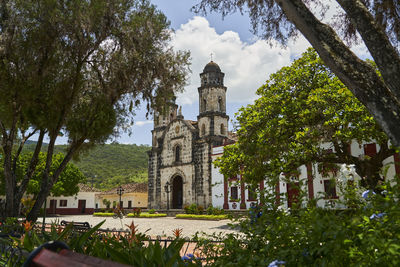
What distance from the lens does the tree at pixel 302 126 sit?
1205 cm

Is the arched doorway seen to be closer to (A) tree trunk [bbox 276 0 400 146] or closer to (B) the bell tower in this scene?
(B) the bell tower

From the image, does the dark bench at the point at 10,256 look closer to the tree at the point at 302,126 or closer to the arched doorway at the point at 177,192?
the tree at the point at 302,126

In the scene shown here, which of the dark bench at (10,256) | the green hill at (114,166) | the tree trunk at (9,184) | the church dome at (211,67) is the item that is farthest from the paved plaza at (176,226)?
the green hill at (114,166)

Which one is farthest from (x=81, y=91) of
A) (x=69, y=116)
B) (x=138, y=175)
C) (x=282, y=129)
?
(x=138, y=175)

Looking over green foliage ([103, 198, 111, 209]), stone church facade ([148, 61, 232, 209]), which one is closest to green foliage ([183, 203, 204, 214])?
stone church facade ([148, 61, 232, 209])

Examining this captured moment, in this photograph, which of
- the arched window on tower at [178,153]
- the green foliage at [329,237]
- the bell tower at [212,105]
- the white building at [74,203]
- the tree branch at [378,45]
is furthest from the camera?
the white building at [74,203]

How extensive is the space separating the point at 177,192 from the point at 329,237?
107 feet

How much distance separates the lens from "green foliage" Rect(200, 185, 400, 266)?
81.2 inches

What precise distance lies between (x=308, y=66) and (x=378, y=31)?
1207cm

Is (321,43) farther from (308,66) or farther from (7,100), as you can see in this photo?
(308,66)

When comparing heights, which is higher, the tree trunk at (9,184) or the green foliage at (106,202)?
the tree trunk at (9,184)

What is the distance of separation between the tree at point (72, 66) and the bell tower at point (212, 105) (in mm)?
20726

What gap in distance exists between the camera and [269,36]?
21.4 ft

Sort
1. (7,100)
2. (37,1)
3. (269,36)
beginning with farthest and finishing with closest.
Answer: (7,100) < (37,1) < (269,36)
